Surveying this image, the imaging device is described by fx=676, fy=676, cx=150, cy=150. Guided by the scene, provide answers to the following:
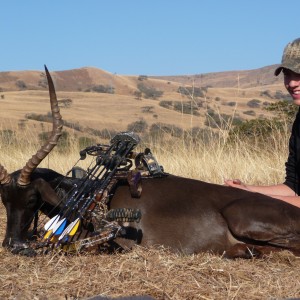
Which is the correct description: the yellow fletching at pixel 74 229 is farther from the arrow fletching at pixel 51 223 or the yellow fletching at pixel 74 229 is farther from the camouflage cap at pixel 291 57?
the camouflage cap at pixel 291 57

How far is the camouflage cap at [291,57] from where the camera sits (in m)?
5.95

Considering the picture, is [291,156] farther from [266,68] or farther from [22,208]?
[266,68]

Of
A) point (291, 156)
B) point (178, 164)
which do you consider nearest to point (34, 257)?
point (291, 156)

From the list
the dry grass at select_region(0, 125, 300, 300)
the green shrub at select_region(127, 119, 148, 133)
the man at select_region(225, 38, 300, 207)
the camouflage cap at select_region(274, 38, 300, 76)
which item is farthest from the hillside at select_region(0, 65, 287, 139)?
the dry grass at select_region(0, 125, 300, 300)

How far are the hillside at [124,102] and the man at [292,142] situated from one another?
9.32 ft

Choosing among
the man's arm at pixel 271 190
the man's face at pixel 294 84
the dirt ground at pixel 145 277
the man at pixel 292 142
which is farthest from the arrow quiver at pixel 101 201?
the man's face at pixel 294 84

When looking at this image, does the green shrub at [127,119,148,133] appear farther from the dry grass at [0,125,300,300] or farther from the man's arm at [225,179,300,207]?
the dry grass at [0,125,300,300]

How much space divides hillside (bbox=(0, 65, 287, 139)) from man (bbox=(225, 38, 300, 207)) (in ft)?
9.32

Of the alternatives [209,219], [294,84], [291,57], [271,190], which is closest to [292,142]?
[271,190]

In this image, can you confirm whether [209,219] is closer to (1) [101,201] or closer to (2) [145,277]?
(1) [101,201]

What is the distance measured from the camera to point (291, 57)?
6.05 metres

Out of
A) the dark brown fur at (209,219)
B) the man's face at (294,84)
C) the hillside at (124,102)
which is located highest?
the man's face at (294,84)

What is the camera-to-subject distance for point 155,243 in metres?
6.05

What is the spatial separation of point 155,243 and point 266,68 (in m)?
121
